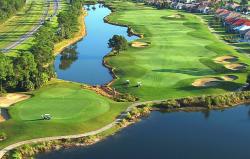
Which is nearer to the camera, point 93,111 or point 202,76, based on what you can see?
point 93,111

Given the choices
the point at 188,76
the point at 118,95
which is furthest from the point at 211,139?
the point at 188,76

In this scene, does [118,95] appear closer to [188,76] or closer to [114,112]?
[114,112]

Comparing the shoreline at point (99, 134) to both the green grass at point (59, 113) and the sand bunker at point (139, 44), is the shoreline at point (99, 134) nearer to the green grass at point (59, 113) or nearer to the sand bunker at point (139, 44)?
the green grass at point (59, 113)

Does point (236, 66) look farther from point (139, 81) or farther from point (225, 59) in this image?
point (139, 81)

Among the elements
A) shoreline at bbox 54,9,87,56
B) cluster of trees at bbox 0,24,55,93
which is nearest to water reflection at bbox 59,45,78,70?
shoreline at bbox 54,9,87,56

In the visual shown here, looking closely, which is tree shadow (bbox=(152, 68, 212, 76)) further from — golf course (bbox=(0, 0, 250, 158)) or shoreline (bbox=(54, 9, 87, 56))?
shoreline (bbox=(54, 9, 87, 56))
